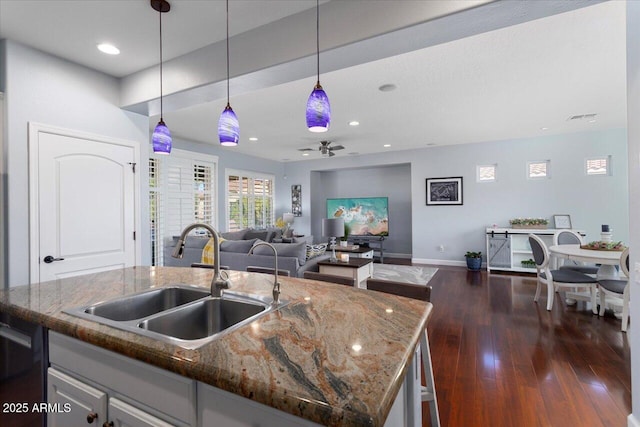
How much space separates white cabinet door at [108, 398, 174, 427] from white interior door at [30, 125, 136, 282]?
225cm

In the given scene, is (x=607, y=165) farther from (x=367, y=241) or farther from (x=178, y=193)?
(x=178, y=193)

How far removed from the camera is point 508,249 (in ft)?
19.7

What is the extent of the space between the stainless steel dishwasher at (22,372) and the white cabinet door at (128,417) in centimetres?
55

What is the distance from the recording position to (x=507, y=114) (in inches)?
182

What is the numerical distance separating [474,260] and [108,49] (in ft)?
21.7

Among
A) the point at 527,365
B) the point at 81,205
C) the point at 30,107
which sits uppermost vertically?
the point at 30,107

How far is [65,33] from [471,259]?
22.6 ft

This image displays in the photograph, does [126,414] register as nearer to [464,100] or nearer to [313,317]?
[313,317]

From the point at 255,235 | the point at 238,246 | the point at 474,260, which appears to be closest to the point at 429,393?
the point at 238,246

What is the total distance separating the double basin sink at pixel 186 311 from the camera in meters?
1.32

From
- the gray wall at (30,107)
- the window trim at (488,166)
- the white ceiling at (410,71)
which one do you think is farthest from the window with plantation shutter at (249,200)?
the window trim at (488,166)

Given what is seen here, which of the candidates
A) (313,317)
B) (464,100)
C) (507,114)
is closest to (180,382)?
(313,317)

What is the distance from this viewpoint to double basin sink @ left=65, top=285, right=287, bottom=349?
4.33 ft

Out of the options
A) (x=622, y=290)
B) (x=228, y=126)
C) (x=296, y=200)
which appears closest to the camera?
(x=228, y=126)
